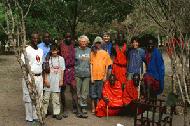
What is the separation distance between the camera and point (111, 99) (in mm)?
9828

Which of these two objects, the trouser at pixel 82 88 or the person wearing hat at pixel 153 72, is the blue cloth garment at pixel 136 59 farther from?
the trouser at pixel 82 88

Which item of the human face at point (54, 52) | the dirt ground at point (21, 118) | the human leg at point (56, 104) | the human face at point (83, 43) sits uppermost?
the human face at point (83, 43)

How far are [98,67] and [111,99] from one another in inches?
31.8

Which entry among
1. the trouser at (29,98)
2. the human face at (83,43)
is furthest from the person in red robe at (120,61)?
the trouser at (29,98)

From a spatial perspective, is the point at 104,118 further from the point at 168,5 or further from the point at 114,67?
the point at 168,5

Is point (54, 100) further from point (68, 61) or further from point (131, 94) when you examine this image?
point (131, 94)

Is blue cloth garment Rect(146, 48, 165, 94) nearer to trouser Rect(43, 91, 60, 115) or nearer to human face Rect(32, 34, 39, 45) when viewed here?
trouser Rect(43, 91, 60, 115)

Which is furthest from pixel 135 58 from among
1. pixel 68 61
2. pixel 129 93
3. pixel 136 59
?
pixel 68 61

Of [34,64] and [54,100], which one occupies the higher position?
[34,64]

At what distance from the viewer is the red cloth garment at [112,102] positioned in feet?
32.1

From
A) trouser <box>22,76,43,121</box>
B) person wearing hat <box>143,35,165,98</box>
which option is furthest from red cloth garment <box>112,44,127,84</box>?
trouser <box>22,76,43,121</box>

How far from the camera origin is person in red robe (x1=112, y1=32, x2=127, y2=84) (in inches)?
408

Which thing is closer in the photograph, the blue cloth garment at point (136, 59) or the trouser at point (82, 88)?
the trouser at point (82, 88)

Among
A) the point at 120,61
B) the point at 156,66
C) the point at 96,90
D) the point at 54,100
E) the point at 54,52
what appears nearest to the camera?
the point at 54,52
